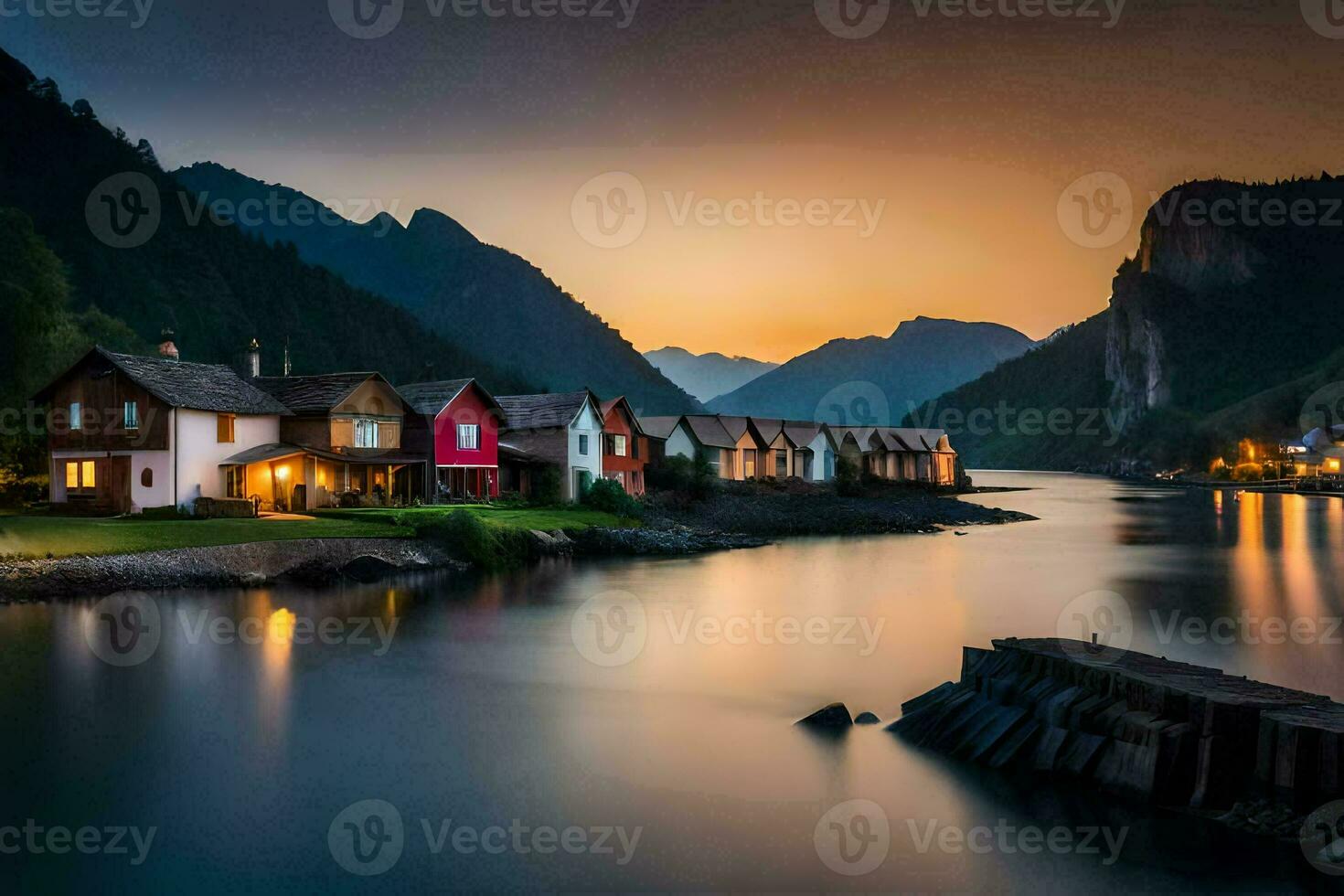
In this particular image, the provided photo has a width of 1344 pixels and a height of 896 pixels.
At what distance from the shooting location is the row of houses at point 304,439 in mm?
41000

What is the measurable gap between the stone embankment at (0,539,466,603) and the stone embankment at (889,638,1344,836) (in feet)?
77.5

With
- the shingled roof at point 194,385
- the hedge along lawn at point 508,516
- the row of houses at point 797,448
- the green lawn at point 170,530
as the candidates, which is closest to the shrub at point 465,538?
the hedge along lawn at point 508,516

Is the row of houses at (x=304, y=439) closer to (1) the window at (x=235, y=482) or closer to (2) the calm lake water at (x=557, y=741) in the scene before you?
(1) the window at (x=235, y=482)

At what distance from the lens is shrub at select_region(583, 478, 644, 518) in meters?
54.3

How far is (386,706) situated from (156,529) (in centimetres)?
1979

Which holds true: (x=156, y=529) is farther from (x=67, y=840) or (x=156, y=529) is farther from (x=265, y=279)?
(x=265, y=279)

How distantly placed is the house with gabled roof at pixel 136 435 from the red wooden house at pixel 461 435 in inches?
364

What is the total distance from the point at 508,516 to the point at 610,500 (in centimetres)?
881

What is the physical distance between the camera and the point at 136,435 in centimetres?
4100

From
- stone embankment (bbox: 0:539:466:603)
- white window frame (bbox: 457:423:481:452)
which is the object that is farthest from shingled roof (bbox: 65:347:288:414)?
stone embankment (bbox: 0:539:466:603)

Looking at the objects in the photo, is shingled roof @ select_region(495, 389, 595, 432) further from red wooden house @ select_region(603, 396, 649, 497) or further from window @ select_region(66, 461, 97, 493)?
window @ select_region(66, 461, 97, 493)

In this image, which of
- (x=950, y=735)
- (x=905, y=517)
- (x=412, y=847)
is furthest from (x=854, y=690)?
(x=905, y=517)

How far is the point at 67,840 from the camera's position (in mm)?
12805

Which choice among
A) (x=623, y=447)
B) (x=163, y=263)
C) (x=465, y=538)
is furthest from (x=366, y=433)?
(x=163, y=263)
